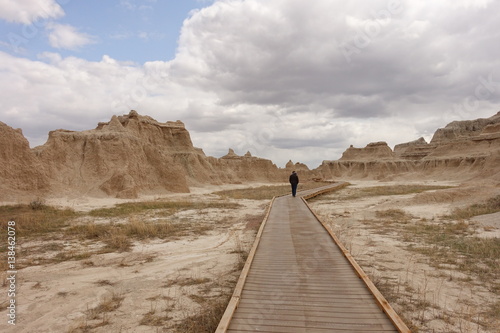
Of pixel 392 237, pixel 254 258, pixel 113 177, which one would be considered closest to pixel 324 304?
pixel 254 258

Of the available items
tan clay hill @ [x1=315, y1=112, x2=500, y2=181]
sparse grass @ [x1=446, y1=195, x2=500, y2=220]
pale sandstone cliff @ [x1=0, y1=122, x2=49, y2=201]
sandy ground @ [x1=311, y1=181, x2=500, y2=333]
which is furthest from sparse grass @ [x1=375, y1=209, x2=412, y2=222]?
tan clay hill @ [x1=315, y1=112, x2=500, y2=181]

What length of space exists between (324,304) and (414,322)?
1.46 meters

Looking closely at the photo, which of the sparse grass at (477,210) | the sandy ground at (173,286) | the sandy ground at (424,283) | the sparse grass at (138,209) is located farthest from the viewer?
the sparse grass at (138,209)

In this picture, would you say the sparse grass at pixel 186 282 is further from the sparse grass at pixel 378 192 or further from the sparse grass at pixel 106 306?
the sparse grass at pixel 378 192

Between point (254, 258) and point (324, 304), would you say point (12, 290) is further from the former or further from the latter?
point (324, 304)

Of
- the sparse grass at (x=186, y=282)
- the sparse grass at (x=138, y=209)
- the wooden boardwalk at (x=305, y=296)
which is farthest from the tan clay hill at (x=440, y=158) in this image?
the sparse grass at (x=186, y=282)

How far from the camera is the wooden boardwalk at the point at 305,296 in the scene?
4.49 meters

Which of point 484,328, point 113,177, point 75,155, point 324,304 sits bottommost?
point 484,328

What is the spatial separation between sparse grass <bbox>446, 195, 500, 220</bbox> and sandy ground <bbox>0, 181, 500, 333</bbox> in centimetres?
373

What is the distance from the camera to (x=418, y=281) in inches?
273

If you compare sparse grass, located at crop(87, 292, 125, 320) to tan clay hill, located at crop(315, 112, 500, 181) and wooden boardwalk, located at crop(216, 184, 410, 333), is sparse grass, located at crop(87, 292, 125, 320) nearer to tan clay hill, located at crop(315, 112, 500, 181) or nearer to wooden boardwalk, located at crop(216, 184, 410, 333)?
wooden boardwalk, located at crop(216, 184, 410, 333)

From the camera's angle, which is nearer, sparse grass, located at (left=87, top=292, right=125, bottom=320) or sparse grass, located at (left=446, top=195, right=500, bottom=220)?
sparse grass, located at (left=87, top=292, right=125, bottom=320)

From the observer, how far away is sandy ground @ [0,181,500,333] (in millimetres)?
5297

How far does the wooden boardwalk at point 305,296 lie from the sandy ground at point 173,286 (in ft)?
2.43
